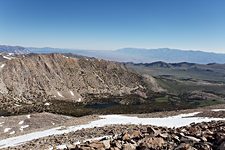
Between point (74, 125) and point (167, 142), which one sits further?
point (74, 125)

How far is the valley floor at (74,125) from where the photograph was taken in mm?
31641

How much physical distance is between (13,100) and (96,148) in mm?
147492

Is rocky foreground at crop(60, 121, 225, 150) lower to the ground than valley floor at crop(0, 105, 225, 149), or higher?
higher

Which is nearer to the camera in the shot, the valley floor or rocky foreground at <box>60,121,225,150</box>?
rocky foreground at <box>60,121,225,150</box>

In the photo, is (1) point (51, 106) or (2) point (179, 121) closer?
(2) point (179, 121)

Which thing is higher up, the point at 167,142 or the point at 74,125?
the point at 167,142

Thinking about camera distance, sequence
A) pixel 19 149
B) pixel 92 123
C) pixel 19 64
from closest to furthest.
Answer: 1. pixel 19 149
2. pixel 92 123
3. pixel 19 64

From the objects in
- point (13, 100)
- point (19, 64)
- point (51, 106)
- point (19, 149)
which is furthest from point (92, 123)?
point (19, 64)

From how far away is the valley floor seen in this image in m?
31.6

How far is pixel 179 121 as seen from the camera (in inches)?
1636

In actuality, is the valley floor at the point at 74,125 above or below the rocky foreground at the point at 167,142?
below

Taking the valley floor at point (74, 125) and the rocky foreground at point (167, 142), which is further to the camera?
the valley floor at point (74, 125)

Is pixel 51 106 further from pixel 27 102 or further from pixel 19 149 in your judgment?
pixel 19 149

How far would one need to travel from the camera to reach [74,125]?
141ft
